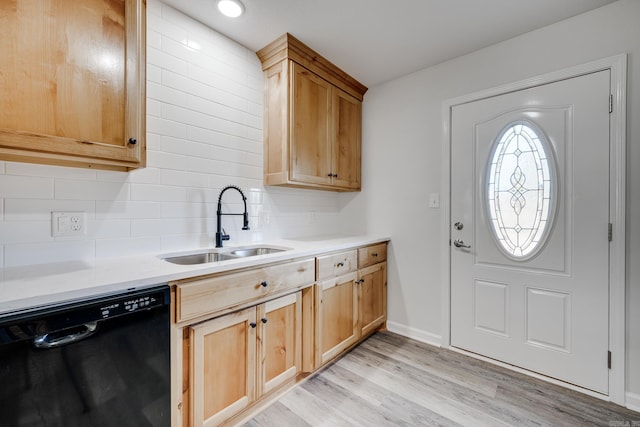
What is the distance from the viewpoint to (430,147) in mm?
2416

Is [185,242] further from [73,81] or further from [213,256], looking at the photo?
[73,81]

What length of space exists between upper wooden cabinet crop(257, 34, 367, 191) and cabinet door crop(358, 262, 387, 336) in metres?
0.84

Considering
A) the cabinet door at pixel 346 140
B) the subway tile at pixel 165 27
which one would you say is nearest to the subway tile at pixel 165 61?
the subway tile at pixel 165 27

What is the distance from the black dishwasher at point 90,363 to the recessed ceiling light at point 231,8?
1.66 meters

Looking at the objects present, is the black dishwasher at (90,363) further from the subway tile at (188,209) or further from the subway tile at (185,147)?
the subway tile at (185,147)

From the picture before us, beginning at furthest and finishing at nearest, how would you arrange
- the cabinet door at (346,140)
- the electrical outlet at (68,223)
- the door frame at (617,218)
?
the cabinet door at (346,140), the door frame at (617,218), the electrical outlet at (68,223)

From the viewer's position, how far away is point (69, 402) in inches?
36.9

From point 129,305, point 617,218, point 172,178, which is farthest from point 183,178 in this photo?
point 617,218

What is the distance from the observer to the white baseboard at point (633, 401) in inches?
63.9

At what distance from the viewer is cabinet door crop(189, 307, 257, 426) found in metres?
1.29

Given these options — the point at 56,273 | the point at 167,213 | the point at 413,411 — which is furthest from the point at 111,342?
the point at 413,411

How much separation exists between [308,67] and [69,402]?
7.65 ft

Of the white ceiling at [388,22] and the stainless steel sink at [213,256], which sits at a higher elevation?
the white ceiling at [388,22]

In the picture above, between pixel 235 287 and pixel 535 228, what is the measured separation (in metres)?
2.01
